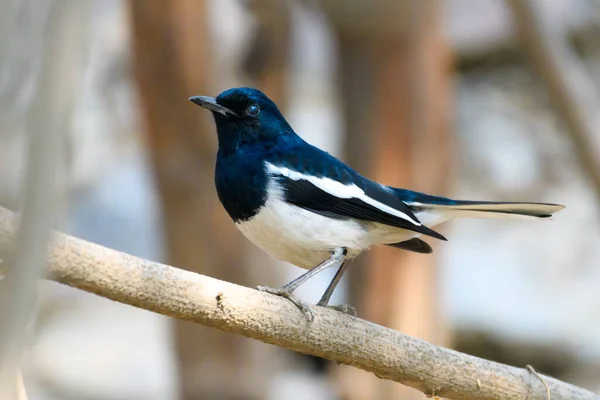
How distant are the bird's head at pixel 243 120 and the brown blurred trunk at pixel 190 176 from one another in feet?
6.10

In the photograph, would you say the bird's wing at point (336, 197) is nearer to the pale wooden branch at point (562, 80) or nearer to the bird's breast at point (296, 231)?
the bird's breast at point (296, 231)

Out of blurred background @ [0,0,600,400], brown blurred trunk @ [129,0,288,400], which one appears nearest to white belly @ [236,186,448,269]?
blurred background @ [0,0,600,400]

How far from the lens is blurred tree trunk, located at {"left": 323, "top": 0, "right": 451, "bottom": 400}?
4.58 meters

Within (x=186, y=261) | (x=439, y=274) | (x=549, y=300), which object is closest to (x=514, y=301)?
(x=549, y=300)

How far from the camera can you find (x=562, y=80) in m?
3.95

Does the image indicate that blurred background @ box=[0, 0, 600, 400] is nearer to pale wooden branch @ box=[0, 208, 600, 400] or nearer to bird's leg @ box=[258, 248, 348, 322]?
pale wooden branch @ box=[0, 208, 600, 400]

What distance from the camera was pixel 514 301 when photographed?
695 centimetres

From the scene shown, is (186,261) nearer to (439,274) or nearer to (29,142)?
(439,274)

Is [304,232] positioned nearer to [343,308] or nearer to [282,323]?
[343,308]

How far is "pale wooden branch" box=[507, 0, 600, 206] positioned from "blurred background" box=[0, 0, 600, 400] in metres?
0.01

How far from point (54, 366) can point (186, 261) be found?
282cm

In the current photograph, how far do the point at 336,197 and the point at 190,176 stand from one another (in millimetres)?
2137

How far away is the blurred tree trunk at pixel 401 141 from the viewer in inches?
180

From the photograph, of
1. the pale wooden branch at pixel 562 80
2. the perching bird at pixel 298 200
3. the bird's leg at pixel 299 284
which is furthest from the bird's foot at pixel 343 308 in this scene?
the pale wooden branch at pixel 562 80
